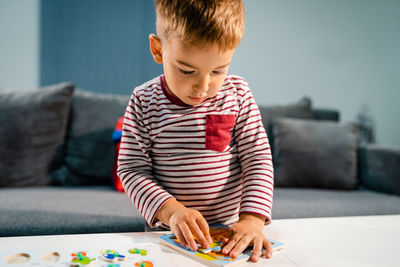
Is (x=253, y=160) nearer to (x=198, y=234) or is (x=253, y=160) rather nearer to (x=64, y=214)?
(x=198, y=234)

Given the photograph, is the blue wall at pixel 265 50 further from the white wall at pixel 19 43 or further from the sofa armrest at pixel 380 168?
the sofa armrest at pixel 380 168

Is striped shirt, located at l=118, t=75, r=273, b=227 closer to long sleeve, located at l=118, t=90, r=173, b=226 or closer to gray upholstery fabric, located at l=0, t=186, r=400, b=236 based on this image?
long sleeve, located at l=118, t=90, r=173, b=226

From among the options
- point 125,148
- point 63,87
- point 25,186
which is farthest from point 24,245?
point 63,87

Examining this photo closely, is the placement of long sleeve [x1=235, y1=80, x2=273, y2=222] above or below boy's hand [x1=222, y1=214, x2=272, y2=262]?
above

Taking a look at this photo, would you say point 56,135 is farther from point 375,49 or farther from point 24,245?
point 375,49

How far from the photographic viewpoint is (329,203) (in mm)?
1402

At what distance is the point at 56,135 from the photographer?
5.42ft

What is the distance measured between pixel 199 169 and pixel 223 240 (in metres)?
0.19

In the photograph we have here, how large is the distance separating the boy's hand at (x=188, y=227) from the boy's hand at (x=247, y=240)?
0.04 metres

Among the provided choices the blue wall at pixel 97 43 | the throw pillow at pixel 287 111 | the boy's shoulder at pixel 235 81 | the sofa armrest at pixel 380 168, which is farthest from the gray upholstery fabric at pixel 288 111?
the blue wall at pixel 97 43

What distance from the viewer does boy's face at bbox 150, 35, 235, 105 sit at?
586 mm

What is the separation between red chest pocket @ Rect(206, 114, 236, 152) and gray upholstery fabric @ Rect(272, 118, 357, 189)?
1.04 m

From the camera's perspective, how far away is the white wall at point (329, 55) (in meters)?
2.93

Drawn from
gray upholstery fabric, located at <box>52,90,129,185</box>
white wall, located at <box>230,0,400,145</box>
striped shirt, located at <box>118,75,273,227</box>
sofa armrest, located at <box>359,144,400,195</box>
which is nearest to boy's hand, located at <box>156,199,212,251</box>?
striped shirt, located at <box>118,75,273,227</box>
